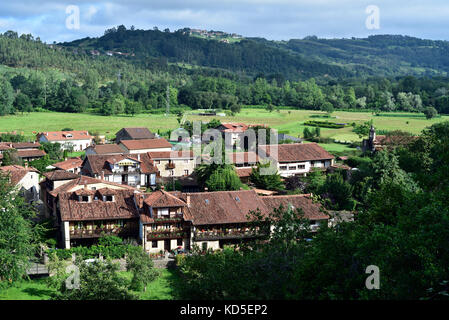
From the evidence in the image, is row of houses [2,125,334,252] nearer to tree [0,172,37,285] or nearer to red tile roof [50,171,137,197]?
red tile roof [50,171,137,197]

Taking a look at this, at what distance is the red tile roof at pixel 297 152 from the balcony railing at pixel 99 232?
22644mm

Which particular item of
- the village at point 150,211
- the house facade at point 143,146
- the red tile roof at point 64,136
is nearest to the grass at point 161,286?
the village at point 150,211

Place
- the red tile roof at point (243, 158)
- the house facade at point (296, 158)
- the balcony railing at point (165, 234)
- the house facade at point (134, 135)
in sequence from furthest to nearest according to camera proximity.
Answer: the house facade at point (134, 135)
the house facade at point (296, 158)
the red tile roof at point (243, 158)
the balcony railing at point (165, 234)

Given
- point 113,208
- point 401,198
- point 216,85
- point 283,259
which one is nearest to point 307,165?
point 113,208

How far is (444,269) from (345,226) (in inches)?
222

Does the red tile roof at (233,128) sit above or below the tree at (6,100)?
below

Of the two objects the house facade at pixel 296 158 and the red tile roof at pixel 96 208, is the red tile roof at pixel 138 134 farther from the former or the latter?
the red tile roof at pixel 96 208

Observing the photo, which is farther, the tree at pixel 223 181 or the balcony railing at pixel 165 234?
the tree at pixel 223 181

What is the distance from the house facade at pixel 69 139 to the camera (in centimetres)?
6825

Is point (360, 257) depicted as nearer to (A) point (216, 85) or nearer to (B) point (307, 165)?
(B) point (307, 165)

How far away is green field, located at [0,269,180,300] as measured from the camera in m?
26.0

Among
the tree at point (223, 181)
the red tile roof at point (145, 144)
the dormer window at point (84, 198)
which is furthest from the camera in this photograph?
the red tile roof at point (145, 144)
